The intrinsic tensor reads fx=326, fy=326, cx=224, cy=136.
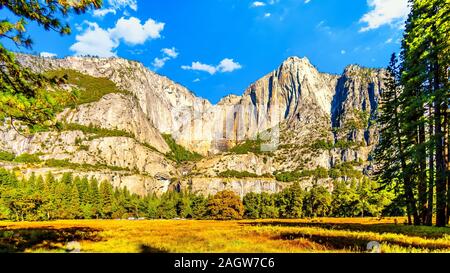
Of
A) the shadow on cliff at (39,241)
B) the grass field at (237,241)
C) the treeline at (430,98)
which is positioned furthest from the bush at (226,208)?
the shadow on cliff at (39,241)

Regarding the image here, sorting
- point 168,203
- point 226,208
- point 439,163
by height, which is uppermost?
point 439,163

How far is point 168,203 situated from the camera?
127 m

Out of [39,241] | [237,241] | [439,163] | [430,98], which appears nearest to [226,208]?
[439,163]

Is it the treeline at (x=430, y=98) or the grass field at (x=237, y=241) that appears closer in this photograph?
the grass field at (x=237, y=241)

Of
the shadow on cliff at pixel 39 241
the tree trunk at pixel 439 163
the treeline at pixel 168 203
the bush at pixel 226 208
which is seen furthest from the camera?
the bush at pixel 226 208

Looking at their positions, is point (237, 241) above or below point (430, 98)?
below

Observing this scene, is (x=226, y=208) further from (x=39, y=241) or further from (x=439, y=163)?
(x=39, y=241)

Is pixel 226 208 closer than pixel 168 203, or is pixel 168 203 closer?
pixel 226 208

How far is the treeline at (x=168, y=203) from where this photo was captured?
8231 cm

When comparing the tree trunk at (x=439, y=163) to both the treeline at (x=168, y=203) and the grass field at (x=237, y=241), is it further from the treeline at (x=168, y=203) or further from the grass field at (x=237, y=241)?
Result: the treeline at (x=168, y=203)

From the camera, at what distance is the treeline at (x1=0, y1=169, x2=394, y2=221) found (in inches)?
3241

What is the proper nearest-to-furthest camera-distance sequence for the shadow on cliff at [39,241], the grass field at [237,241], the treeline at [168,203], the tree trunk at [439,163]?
the grass field at [237,241], the shadow on cliff at [39,241], the tree trunk at [439,163], the treeline at [168,203]
